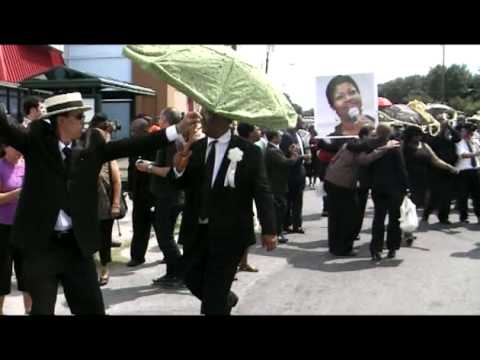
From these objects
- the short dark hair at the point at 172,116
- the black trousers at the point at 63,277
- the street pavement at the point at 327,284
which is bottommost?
the street pavement at the point at 327,284

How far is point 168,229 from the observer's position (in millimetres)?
6977

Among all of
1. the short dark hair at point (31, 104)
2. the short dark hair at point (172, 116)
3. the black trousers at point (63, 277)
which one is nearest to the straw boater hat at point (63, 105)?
the black trousers at point (63, 277)

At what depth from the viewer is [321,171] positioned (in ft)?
39.3

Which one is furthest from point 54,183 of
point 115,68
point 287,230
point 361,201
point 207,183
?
point 115,68

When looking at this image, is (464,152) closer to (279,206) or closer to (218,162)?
(279,206)

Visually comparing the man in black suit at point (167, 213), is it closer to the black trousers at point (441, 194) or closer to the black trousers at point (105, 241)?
the black trousers at point (105, 241)

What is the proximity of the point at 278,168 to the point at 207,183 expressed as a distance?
15.0 feet

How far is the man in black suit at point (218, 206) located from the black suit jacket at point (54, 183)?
3.06 feet

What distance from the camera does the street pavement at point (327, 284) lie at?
6.10 m

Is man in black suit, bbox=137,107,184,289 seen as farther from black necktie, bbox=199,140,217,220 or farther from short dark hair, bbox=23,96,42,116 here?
black necktie, bbox=199,140,217,220

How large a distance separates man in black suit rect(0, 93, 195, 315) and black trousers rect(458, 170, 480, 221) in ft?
30.5

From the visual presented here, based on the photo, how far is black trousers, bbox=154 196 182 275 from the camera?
6918 millimetres
